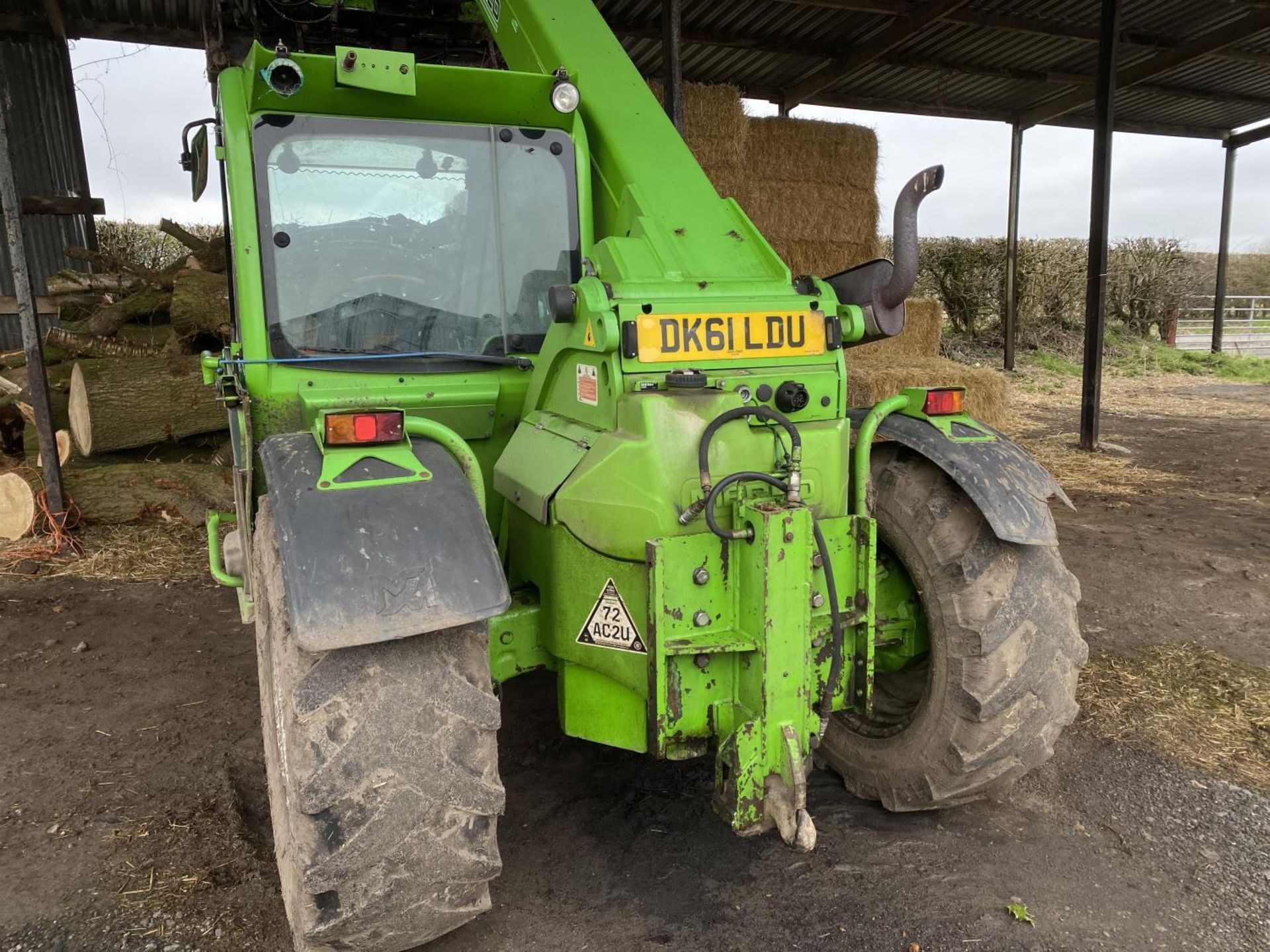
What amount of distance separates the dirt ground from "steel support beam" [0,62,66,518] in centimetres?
250

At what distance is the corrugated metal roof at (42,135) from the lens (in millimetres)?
9477

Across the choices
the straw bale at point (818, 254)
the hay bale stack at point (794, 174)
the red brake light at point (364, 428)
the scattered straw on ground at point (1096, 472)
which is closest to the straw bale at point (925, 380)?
the scattered straw on ground at point (1096, 472)

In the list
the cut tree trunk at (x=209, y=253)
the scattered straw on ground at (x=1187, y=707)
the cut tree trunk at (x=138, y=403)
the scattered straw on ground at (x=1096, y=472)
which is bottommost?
the scattered straw on ground at (x=1187, y=707)

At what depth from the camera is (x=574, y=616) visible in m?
2.48

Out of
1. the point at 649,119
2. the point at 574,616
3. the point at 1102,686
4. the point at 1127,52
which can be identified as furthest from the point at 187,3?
the point at 1127,52

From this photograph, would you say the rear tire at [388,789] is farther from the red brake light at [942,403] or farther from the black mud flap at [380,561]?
the red brake light at [942,403]

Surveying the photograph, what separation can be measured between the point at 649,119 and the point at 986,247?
636 inches

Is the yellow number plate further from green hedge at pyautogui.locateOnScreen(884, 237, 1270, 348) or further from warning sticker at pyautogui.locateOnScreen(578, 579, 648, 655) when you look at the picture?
green hedge at pyautogui.locateOnScreen(884, 237, 1270, 348)

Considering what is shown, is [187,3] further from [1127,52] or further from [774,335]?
[1127,52]

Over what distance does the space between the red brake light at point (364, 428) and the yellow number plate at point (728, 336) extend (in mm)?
666

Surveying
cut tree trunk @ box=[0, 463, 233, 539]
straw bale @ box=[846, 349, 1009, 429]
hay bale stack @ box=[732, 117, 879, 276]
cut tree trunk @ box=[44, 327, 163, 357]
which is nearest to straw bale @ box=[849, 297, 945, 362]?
straw bale @ box=[846, 349, 1009, 429]

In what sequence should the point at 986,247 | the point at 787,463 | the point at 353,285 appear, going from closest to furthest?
the point at 787,463 → the point at 353,285 → the point at 986,247

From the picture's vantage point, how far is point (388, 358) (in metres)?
2.95

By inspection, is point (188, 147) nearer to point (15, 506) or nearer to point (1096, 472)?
point (15, 506)
